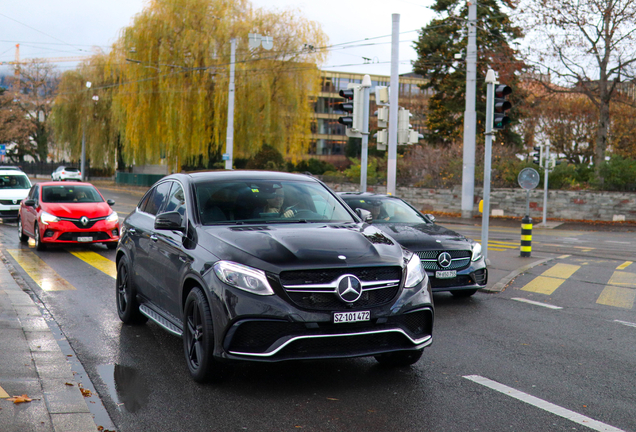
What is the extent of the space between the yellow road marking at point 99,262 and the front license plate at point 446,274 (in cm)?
552

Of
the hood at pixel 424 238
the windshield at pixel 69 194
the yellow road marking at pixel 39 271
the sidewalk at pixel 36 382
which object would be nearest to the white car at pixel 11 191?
the windshield at pixel 69 194

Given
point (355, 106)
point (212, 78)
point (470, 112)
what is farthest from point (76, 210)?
point (212, 78)

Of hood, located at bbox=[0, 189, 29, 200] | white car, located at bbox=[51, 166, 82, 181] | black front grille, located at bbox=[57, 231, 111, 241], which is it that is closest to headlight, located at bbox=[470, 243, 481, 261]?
black front grille, located at bbox=[57, 231, 111, 241]

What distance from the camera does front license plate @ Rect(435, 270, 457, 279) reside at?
9.45 meters

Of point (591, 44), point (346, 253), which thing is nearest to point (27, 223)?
point (346, 253)

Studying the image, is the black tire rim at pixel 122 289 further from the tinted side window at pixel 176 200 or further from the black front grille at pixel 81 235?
the black front grille at pixel 81 235

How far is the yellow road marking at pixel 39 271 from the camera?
1051 cm

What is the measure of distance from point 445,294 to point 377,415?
6049mm

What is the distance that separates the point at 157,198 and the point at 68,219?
8.65 meters

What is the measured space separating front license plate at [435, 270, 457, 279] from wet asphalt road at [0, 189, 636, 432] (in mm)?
568

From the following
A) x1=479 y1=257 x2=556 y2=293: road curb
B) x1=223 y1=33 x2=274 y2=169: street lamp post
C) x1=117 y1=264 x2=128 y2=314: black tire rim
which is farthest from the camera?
x1=223 y1=33 x2=274 y2=169: street lamp post

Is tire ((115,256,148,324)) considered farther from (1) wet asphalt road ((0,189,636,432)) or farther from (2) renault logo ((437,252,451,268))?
(2) renault logo ((437,252,451,268))

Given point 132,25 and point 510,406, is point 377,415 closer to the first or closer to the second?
point 510,406

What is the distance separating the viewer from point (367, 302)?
17.1 ft
